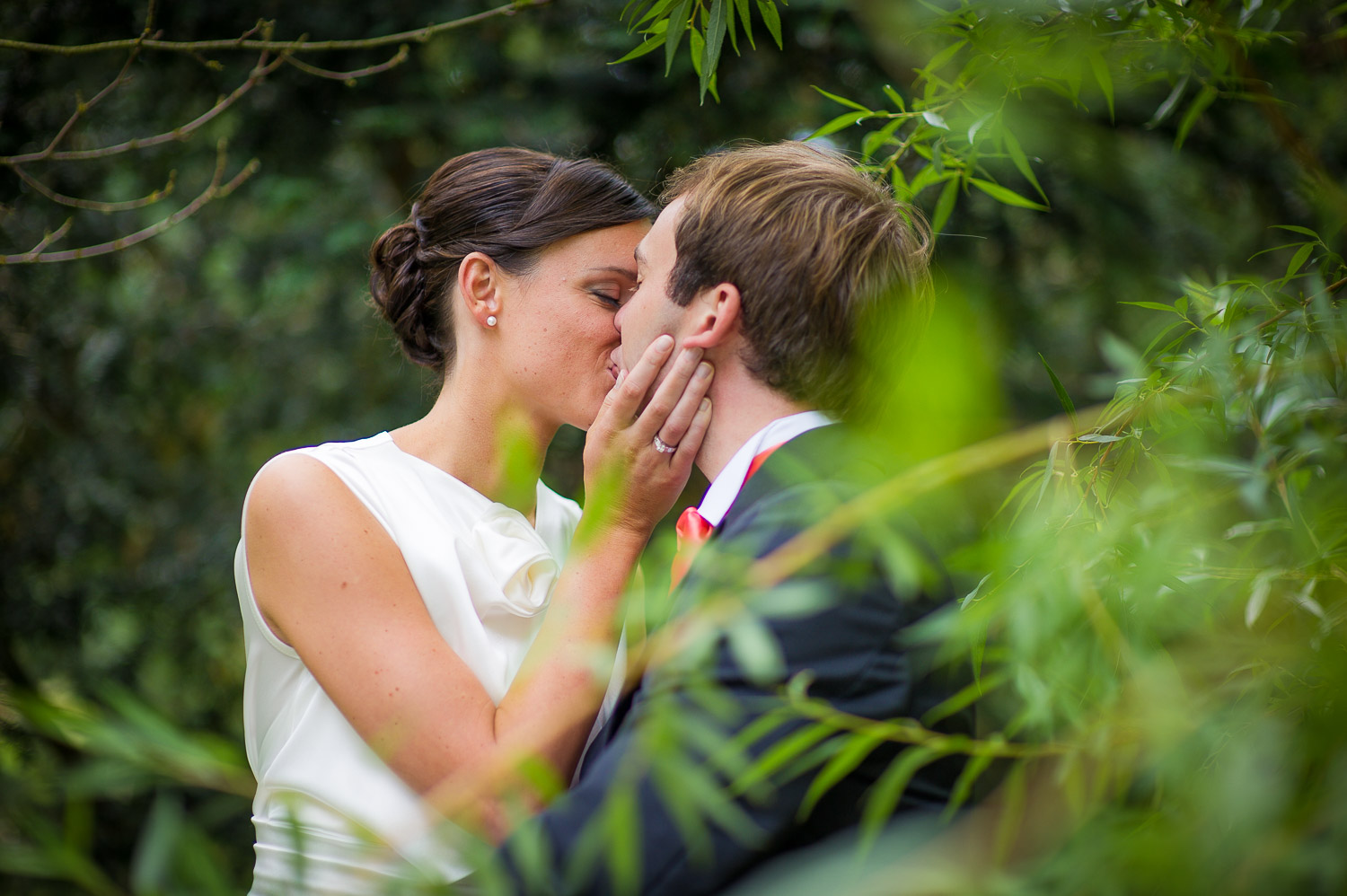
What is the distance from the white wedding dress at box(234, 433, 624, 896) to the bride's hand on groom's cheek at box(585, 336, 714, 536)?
26cm

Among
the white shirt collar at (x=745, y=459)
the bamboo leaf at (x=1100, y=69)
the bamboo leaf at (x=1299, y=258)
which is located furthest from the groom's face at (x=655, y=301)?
the bamboo leaf at (x=1299, y=258)

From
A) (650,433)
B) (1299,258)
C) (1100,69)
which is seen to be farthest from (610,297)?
(1299,258)

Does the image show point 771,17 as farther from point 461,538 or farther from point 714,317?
point 461,538

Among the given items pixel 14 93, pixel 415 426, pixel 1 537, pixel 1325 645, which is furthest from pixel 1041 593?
pixel 1 537

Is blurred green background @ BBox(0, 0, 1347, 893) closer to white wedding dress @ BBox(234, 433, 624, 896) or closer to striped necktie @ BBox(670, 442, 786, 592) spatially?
striped necktie @ BBox(670, 442, 786, 592)

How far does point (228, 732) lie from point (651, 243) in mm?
3915

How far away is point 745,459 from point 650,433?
24 centimetres

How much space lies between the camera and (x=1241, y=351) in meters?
1.25

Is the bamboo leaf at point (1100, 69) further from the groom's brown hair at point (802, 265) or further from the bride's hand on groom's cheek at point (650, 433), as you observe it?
the bride's hand on groom's cheek at point (650, 433)

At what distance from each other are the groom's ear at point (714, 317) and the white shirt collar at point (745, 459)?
16cm

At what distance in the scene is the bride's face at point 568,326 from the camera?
1884 mm

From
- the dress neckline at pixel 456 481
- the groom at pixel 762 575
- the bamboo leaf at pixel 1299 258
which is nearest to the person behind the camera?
the groom at pixel 762 575

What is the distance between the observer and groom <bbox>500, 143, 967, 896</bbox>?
72cm

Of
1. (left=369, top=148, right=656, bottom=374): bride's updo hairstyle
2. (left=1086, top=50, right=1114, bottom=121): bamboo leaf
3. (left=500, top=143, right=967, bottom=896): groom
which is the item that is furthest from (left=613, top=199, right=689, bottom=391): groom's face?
(left=1086, top=50, right=1114, bottom=121): bamboo leaf
